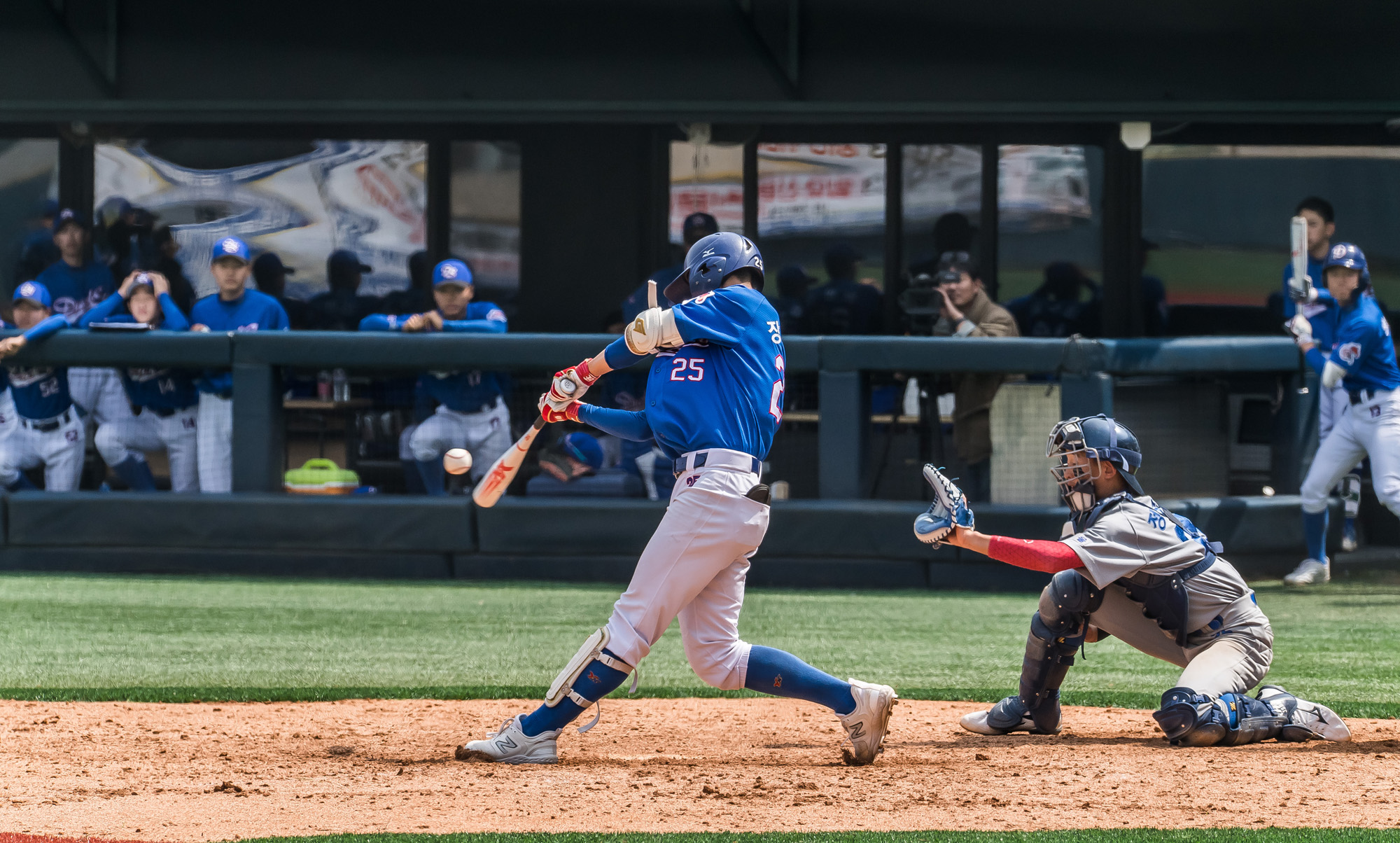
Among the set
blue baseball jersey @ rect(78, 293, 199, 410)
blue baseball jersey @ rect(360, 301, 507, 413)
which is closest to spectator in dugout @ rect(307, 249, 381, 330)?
blue baseball jersey @ rect(78, 293, 199, 410)

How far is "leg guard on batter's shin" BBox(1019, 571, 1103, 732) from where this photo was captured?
4.46m

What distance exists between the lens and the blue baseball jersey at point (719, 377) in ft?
13.5

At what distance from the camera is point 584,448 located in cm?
810

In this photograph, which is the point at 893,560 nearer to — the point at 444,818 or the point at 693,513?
the point at 693,513

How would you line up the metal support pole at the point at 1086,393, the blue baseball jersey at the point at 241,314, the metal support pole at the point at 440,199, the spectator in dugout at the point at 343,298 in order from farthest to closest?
1. the spectator in dugout at the point at 343,298
2. the metal support pole at the point at 440,199
3. the blue baseball jersey at the point at 241,314
4. the metal support pole at the point at 1086,393

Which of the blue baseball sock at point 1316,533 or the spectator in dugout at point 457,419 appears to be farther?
the spectator in dugout at point 457,419

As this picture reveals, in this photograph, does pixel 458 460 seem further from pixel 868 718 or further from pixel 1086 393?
pixel 1086 393

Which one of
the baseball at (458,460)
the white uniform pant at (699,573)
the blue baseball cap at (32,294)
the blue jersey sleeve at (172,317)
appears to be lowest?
the white uniform pant at (699,573)

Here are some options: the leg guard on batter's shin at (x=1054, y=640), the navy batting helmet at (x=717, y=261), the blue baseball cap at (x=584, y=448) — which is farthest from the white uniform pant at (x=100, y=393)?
the leg guard on batter's shin at (x=1054, y=640)

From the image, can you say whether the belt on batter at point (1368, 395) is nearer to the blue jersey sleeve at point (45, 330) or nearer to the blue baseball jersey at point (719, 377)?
the blue baseball jersey at point (719, 377)

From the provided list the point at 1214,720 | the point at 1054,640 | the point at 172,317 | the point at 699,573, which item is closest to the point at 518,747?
the point at 699,573

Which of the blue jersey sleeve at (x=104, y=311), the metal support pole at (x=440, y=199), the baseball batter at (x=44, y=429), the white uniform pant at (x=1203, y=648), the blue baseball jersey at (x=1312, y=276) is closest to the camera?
the white uniform pant at (x=1203, y=648)

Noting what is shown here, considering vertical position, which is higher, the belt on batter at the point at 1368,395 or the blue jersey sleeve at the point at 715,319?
the blue jersey sleeve at the point at 715,319

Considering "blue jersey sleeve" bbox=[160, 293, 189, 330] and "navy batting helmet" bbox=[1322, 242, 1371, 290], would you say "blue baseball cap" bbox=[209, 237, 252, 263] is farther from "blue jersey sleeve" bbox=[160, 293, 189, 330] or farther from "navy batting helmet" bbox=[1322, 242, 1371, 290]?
"navy batting helmet" bbox=[1322, 242, 1371, 290]
